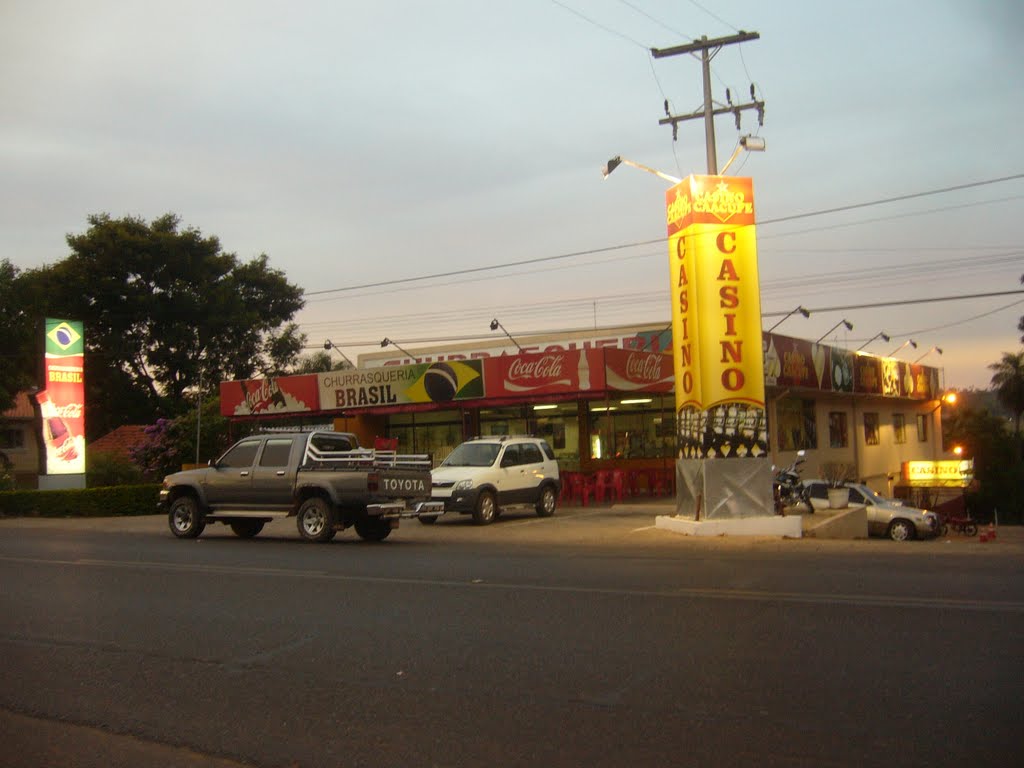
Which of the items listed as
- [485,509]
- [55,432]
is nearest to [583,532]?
[485,509]

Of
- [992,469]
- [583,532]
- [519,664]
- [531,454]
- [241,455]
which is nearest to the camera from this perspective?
[519,664]

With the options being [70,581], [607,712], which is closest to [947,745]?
[607,712]

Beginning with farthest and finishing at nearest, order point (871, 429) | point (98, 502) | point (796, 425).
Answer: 1. point (871, 429)
2. point (796, 425)
3. point (98, 502)

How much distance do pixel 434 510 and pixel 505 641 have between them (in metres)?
10.5

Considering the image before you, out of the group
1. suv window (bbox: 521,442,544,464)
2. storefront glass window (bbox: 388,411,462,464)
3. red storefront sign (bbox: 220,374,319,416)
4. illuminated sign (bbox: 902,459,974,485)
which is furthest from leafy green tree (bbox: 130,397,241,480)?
illuminated sign (bbox: 902,459,974,485)

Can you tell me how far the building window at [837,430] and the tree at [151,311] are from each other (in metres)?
30.8

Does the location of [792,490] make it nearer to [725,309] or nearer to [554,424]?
[725,309]

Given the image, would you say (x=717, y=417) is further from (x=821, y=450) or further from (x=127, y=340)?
(x=127, y=340)

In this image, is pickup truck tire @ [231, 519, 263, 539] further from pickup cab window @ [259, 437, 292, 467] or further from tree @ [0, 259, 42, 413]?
→ tree @ [0, 259, 42, 413]

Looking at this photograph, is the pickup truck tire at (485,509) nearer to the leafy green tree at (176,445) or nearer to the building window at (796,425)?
the building window at (796,425)

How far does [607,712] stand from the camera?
242 inches

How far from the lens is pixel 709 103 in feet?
67.2

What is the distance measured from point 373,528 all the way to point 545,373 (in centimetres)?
1265

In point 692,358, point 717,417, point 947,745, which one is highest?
point 692,358
